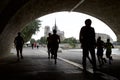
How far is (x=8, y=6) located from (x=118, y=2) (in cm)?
1129

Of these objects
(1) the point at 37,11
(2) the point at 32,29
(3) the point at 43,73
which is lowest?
(3) the point at 43,73

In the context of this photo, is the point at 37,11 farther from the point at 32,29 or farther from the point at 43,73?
the point at 32,29

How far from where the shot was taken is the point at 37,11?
26.5m

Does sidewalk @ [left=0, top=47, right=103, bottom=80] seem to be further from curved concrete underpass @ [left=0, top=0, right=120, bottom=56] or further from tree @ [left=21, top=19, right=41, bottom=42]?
tree @ [left=21, top=19, right=41, bottom=42]

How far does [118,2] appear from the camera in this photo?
82.7 feet

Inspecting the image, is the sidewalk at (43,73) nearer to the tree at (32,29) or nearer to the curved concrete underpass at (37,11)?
the curved concrete underpass at (37,11)

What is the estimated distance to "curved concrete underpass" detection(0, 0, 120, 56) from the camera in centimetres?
1883

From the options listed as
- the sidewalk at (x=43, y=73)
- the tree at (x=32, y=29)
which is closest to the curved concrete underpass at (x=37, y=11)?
the sidewalk at (x=43, y=73)

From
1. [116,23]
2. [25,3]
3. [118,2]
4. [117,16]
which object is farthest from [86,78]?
[116,23]

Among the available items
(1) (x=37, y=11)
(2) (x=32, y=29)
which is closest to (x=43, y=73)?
(1) (x=37, y=11)

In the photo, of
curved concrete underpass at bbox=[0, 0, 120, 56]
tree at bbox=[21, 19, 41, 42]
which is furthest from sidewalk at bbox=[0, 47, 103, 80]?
tree at bbox=[21, 19, 41, 42]

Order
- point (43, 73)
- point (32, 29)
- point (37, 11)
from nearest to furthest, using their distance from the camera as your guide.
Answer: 1. point (43, 73)
2. point (37, 11)
3. point (32, 29)

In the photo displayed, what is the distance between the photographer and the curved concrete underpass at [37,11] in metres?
18.8

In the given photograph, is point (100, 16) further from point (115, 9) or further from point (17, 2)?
point (17, 2)
